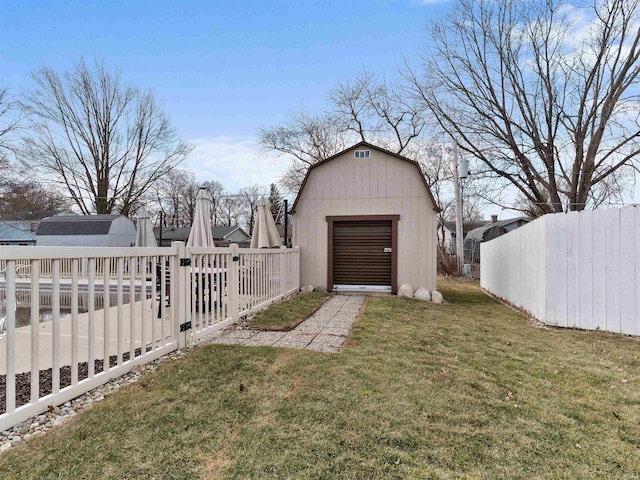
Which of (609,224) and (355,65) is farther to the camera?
(355,65)

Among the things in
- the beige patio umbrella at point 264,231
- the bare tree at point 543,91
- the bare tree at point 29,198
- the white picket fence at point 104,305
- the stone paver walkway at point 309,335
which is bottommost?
the stone paver walkway at point 309,335

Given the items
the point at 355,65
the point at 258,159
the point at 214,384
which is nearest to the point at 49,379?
the point at 214,384

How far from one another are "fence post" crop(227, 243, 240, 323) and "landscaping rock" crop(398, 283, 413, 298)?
4354mm

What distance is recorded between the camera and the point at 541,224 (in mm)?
5848

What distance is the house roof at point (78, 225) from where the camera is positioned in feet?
77.1

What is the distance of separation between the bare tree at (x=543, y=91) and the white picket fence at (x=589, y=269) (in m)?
8.79

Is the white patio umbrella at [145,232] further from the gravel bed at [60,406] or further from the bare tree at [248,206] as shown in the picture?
the bare tree at [248,206]

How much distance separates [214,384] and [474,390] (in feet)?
7.07

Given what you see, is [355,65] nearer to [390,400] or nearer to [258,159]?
[258,159]

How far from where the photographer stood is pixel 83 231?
2398cm

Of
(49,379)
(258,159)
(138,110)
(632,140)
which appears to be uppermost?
(138,110)

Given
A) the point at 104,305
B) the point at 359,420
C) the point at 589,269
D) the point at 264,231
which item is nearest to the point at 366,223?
the point at 264,231

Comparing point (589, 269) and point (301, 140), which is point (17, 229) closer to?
point (301, 140)

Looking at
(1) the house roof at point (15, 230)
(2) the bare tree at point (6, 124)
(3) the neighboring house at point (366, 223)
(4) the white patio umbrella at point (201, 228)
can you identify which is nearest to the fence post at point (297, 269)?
(3) the neighboring house at point (366, 223)
